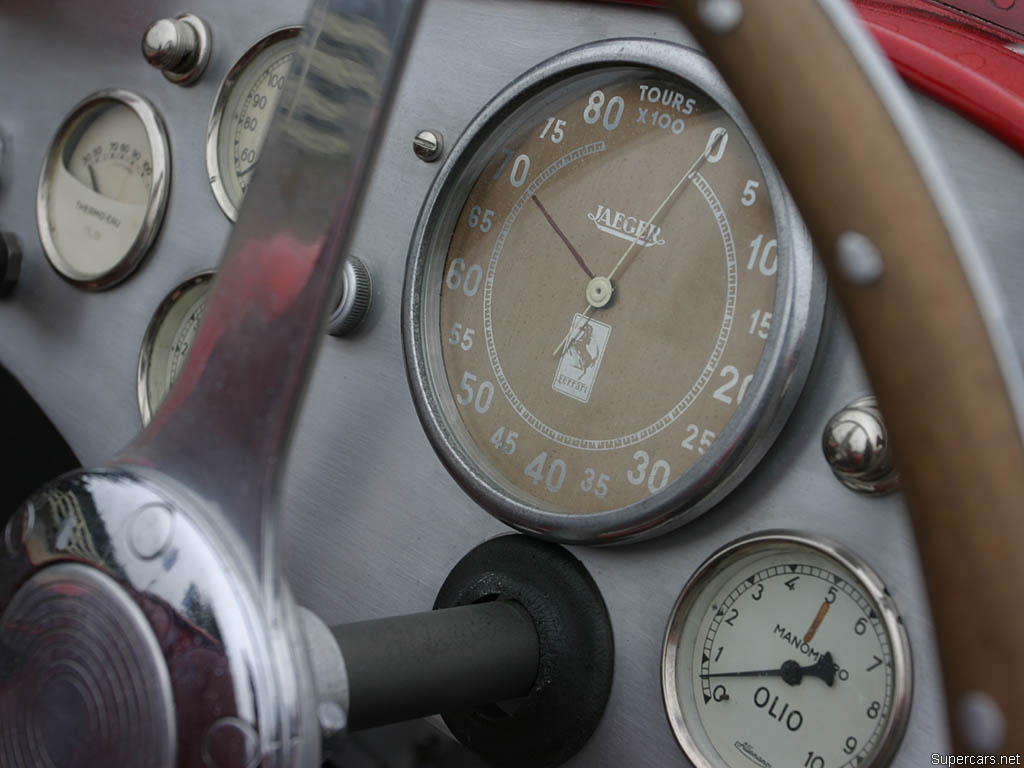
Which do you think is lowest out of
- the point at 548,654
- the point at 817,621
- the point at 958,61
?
the point at 548,654

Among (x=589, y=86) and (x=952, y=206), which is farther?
(x=589, y=86)

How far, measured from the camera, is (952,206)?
1.47 ft

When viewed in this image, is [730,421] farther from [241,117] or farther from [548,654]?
[241,117]

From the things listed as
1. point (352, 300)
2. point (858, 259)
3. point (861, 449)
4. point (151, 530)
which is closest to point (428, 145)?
point (352, 300)

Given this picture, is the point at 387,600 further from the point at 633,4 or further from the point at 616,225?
the point at 633,4

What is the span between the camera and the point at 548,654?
3.47 feet

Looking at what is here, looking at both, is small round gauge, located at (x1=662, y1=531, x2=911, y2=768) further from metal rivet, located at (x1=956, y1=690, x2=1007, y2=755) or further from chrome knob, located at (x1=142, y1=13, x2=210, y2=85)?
chrome knob, located at (x1=142, y1=13, x2=210, y2=85)

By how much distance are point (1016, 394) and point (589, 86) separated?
749mm

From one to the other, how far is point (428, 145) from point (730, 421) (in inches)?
17.5

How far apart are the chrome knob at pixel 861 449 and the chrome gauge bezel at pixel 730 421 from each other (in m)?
0.05

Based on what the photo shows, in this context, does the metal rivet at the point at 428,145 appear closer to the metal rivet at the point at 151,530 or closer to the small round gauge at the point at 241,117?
the small round gauge at the point at 241,117

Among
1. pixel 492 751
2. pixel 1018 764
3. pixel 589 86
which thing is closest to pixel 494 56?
pixel 589 86

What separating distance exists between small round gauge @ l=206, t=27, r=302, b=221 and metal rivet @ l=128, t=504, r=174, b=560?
0.81 metres

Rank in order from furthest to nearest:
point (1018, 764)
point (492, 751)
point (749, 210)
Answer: point (492, 751) < point (749, 210) < point (1018, 764)
